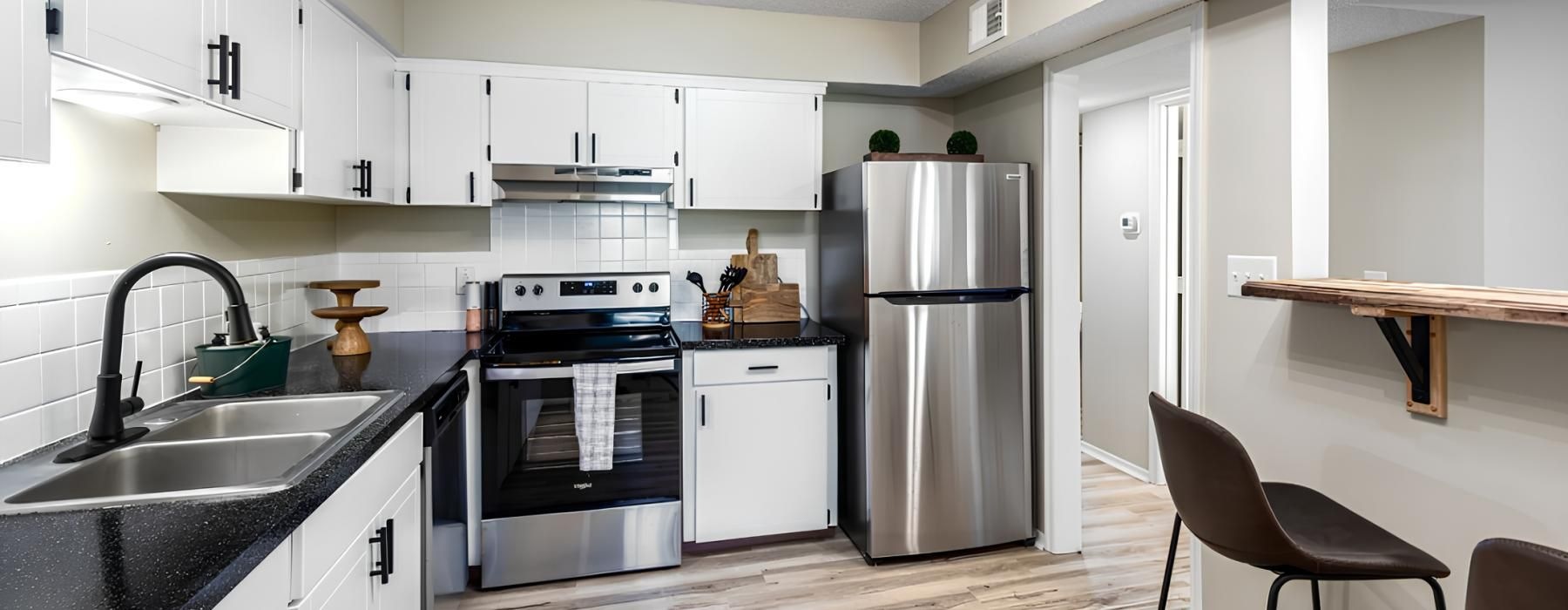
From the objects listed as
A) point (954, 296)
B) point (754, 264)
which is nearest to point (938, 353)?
point (954, 296)

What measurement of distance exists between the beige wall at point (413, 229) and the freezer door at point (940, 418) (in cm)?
178

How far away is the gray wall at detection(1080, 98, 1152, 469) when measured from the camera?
4.05 meters

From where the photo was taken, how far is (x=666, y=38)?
128 inches

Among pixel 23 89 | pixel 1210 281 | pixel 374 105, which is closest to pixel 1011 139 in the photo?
pixel 1210 281

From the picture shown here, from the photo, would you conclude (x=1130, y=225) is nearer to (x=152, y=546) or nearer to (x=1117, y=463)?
(x=1117, y=463)

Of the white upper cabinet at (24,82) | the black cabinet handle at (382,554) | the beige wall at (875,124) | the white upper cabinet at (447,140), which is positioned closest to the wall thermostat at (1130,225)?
the beige wall at (875,124)

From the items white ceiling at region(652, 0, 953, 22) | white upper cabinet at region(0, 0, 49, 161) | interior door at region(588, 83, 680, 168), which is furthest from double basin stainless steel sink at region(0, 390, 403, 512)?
white ceiling at region(652, 0, 953, 22)

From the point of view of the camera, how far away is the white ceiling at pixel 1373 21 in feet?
8.69

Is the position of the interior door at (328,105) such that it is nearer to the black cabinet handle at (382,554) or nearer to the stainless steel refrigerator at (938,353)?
the black cabinet handle at (382,554)

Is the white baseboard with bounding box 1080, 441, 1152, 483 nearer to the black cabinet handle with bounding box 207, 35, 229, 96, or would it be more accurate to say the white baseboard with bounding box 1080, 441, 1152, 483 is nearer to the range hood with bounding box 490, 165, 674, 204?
the range hood with bounding box 490, 165, 674, 204

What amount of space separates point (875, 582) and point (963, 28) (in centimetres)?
Result: 226

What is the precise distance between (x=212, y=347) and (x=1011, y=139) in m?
3.00

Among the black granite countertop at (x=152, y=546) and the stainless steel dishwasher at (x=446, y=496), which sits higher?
the black granite countertop at (x=152, y=546)

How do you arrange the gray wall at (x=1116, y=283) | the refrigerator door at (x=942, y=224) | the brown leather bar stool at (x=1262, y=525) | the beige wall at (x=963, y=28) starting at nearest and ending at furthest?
the brown leather bar stool at (x=1262, y=525), the beige wall at (x=963, y=28), the refrigerator door at (x=942, y=224), the gray wall at (x=1116, y=283)
